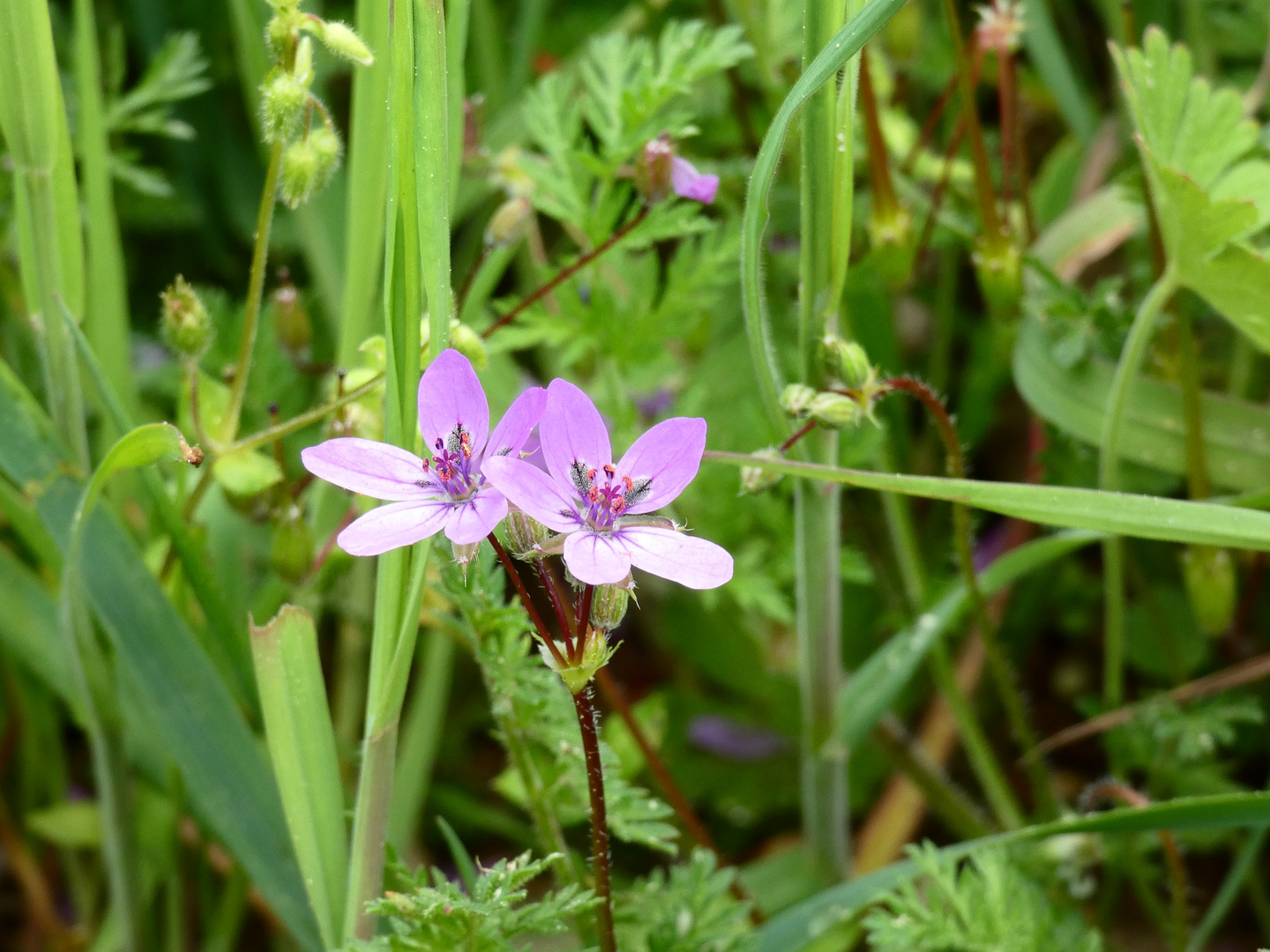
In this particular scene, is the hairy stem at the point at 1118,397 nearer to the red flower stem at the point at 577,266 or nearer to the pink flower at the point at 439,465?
the red flower stem at the point at 577,266

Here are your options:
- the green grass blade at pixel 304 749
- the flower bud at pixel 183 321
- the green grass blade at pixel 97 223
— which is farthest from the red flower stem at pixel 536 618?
the green grass blade at pixel 97 223

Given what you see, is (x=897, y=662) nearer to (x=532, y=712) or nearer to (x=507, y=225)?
(x=532, y=712)

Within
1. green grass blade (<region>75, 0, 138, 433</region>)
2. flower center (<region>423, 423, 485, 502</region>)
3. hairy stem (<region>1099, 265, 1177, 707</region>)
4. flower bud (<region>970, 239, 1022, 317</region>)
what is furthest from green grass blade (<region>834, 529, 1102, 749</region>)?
green grass blade (<region>75, 0, 138, 433</region>)

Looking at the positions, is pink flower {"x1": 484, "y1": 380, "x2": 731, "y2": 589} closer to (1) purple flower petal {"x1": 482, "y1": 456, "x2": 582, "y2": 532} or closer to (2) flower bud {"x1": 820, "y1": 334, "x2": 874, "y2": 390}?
(1) purple flower petal {"x1": 482, "y1": 456, "x2": 582, "y2": 532}

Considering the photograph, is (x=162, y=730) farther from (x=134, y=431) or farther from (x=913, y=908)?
(x=913, y=908)

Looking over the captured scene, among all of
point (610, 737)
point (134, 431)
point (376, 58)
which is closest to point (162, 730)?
point (134, 431)

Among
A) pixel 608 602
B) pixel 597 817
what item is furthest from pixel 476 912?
pixel 608 602
